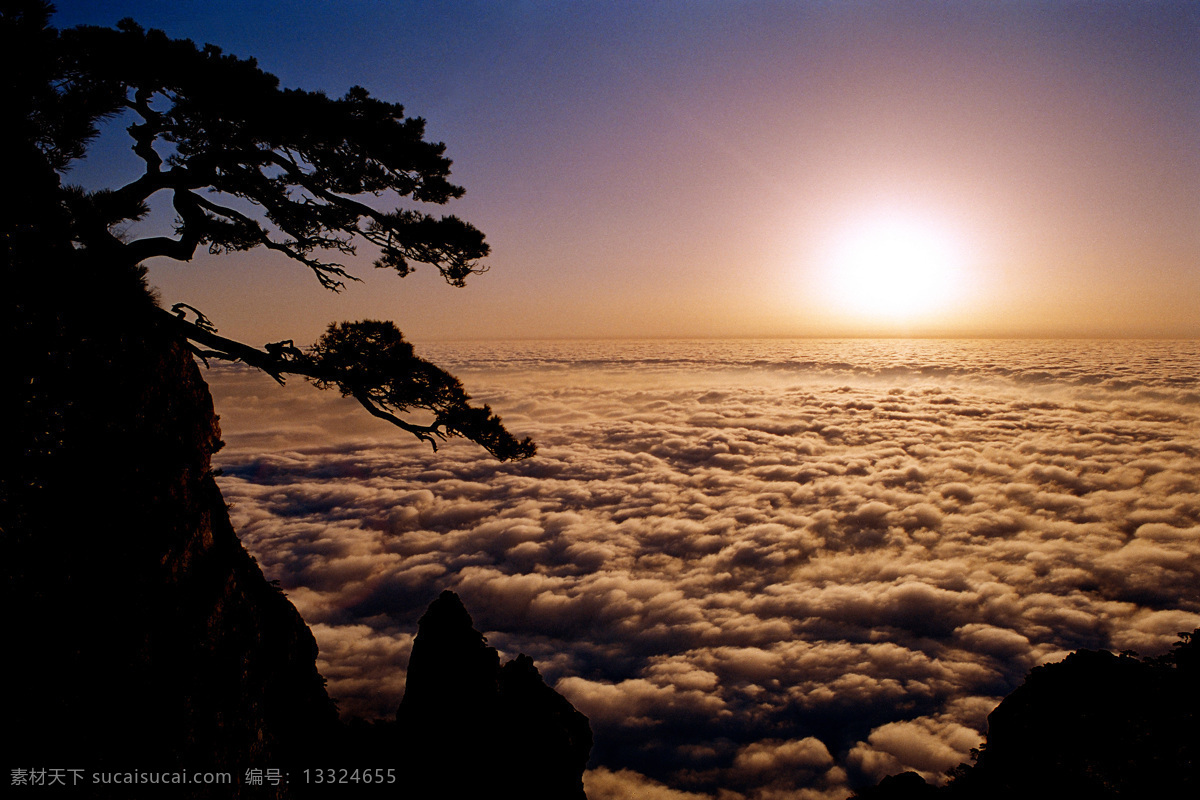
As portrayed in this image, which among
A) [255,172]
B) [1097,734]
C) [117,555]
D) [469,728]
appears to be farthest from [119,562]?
[1097,734]

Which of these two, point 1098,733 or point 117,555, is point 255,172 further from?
point 1098,733

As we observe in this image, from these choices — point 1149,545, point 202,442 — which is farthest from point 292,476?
point 1149,545

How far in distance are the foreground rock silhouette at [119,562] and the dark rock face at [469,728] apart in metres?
6.23

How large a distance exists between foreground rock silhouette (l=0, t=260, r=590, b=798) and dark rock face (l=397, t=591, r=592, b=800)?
20.4 feet

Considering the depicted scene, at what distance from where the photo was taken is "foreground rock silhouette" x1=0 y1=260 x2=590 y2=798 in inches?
175

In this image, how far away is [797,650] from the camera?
6259cm

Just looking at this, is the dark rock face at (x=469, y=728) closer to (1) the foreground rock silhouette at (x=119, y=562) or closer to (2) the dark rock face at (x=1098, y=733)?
(1) the foreground rock silhouette at (x=119, y=562)

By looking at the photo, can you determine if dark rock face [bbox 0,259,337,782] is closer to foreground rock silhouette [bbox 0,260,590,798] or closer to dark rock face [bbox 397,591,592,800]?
foreground rock silhouette [bbox 0,260,590,798]

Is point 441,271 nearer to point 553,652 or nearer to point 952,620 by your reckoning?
point 553,652

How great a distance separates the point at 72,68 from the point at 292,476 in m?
127

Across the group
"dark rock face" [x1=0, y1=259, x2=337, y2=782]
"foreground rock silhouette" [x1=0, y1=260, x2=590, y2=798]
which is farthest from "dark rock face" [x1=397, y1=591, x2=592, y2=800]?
"dark rock face" [x1=0, y1=259, x2=337, y2=782]

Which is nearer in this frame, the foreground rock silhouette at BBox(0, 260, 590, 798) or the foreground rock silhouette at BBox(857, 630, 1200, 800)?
the foreground rock silhouette at BBox(0, 260, 590, 798)

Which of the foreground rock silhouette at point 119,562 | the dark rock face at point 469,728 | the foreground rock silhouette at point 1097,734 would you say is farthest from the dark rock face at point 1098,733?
the foreground rock silhouette at point 119,562

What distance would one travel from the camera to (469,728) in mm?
14664
